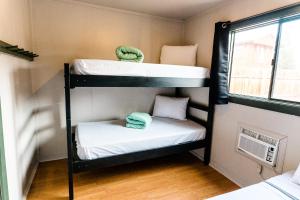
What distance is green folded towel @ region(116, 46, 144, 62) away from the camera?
2.08 m

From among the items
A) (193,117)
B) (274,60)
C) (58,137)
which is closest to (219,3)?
(274,60)

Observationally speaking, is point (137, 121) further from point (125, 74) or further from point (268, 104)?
point (268, 104)

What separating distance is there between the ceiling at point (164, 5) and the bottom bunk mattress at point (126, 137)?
1.64 meters

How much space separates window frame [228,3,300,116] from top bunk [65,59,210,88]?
0.62m

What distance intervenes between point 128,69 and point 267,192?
158 cm

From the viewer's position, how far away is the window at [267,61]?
1710 millimetres

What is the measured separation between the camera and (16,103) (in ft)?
5.32

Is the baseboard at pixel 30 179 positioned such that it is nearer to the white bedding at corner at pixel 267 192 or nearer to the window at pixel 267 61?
the white bedding at corner at pixel 267 192

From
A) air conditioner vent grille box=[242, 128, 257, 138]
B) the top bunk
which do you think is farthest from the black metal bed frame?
air conditioner vent grille box=[242, 128, 257, 138]

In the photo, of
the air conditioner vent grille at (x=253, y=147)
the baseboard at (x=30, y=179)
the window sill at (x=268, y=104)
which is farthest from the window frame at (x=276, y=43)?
the baseboard at (x=30, y=179)

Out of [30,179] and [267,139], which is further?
[30,179]

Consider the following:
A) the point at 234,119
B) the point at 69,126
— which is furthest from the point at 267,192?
the point at 69,126

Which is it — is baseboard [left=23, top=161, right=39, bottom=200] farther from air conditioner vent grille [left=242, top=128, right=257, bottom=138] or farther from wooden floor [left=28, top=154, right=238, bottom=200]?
air conditioner vent grille [left=242, top=128, right=257, bottom=138]

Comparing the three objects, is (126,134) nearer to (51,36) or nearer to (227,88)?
(227,88)
